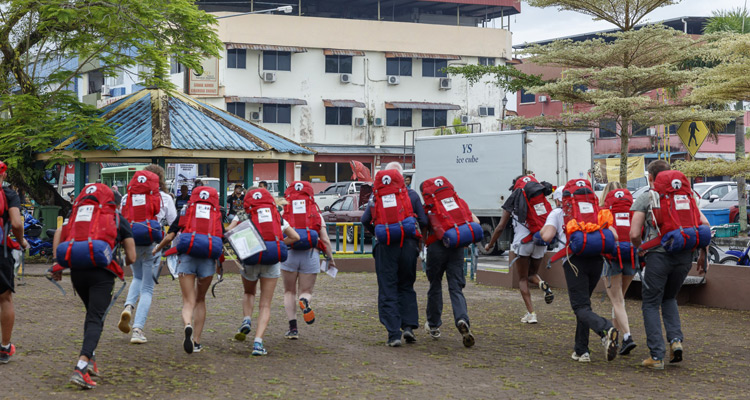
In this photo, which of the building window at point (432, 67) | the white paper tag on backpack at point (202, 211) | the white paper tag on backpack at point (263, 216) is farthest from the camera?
the building window at point (432, 67)

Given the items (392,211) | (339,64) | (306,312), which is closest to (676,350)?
(392,211)

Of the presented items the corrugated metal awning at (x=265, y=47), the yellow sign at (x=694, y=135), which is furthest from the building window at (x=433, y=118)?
the yellow sign at (x=694, y=135)

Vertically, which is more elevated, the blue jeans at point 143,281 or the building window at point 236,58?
the building window at point 236,58

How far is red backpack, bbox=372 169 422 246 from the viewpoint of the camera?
30.6ft

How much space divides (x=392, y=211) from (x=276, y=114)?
43.4 meters

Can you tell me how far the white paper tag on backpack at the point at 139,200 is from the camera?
9586mm

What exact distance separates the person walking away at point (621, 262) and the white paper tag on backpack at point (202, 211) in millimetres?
3754

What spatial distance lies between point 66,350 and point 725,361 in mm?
6216

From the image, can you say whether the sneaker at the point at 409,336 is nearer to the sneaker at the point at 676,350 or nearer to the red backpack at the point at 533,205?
the red backpack at the point at 533,205

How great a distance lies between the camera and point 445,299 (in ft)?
45.9

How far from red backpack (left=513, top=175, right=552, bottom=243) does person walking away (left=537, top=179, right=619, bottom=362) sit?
2.25 m

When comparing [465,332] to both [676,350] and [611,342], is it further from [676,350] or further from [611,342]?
[676,350]

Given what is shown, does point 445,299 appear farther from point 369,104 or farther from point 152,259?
point 369,104

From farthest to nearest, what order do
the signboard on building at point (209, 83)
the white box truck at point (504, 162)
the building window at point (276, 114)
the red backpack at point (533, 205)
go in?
the building window at point (276, 114), the signboard on building at point (209, 83), the white box truck at point (504, 162), the red backpack at point (533, 205)
